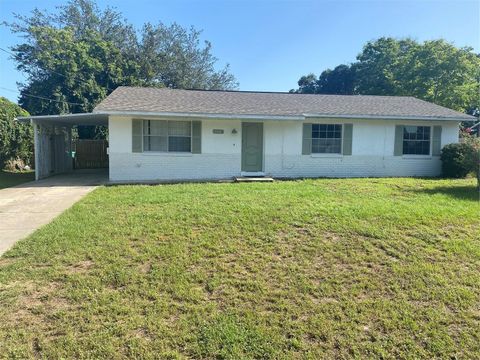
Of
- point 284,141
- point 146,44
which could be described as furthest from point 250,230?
point 146,44

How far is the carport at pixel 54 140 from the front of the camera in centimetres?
1355

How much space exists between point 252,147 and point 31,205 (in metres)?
7.91

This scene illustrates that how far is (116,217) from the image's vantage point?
687 centimetres

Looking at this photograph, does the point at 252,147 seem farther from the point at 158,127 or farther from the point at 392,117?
the point at 392,117

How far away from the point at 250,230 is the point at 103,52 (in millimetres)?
26383

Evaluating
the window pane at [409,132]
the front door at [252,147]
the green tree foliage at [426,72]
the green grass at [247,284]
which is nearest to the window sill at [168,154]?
the front door at [252,147]

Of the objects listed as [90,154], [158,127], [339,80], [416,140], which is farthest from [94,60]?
[339,80]

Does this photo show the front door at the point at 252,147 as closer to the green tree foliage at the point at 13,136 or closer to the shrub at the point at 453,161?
the shrub at the point at 453,161

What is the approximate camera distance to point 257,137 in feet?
44.5

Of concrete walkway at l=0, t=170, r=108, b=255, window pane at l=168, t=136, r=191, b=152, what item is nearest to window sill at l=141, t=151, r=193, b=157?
window pane at l=168, t=136, r=191, b=152

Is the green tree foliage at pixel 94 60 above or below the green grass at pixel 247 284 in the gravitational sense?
above

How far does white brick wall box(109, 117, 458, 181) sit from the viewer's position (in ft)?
41.4

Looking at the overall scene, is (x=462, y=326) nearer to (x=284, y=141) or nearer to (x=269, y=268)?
(x=269, y=268)

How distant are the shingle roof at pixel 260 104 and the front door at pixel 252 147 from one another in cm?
71
